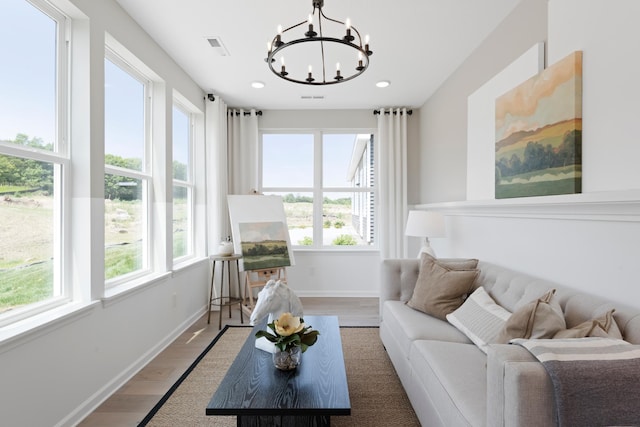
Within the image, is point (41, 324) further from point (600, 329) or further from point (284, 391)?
point (600, 329)

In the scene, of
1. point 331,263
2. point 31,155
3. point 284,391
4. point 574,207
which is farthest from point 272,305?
point 331,263

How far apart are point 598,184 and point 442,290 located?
1.19 metres

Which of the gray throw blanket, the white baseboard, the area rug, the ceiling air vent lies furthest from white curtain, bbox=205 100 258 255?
the gray throw blanket

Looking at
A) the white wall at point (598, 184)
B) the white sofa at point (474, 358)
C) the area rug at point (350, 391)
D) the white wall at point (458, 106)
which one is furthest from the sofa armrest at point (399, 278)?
the white wall at point (458, 106)

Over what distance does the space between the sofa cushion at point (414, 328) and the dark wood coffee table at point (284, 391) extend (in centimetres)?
53

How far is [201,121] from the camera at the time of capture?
173 inches

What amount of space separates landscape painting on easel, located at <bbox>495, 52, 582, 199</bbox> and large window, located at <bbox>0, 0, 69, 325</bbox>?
119 inches

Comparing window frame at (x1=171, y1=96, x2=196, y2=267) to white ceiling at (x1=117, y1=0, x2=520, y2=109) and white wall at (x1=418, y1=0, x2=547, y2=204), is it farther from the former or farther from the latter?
white wall at (x1=418, y1=0, x2=547, y2=204)

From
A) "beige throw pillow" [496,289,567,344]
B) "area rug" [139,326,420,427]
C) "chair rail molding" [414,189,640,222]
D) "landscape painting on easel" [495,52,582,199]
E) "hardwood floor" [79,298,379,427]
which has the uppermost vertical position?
"landscape painting on easel" [495,52,582,199]

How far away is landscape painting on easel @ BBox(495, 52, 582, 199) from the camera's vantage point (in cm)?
189

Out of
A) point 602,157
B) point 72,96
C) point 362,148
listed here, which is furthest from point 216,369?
point 362,148

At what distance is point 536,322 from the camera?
1.59 m

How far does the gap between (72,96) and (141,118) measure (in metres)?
0.95

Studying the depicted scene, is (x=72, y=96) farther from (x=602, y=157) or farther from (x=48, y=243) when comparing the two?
(x=602, y=157)
